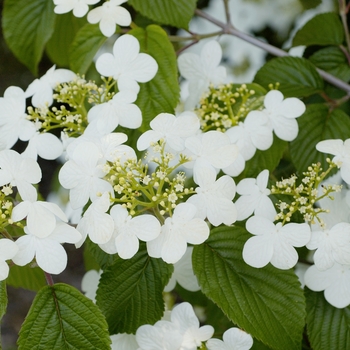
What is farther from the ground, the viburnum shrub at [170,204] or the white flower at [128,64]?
the white flower at [128,64]

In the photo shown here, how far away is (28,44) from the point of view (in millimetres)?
1112

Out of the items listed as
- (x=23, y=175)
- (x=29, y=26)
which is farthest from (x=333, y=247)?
(x=29, y=26)

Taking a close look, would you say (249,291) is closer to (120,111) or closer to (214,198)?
(214,198)

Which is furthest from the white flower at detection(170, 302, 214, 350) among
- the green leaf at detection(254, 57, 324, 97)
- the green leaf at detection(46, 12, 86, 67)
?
the green leaf at detection(46, 12, 86, 67)

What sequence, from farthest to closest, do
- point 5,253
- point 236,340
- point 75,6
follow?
A: point 75,6 < point 236,340 < point 5,253

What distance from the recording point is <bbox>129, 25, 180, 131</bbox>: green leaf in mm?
826

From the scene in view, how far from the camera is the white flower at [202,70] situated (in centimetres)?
90

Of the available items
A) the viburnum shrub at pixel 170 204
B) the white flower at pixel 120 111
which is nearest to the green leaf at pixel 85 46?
the viburnum shrub at pixel 170 204

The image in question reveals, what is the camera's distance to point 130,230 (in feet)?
2.03

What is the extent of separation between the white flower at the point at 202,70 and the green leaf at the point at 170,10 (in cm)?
6

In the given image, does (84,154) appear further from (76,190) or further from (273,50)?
(273,50)

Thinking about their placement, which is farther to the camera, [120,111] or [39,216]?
[120,111]

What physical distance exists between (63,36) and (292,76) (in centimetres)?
63

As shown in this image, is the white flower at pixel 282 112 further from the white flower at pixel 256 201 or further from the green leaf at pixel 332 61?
the green leaf at pixel 332 61
